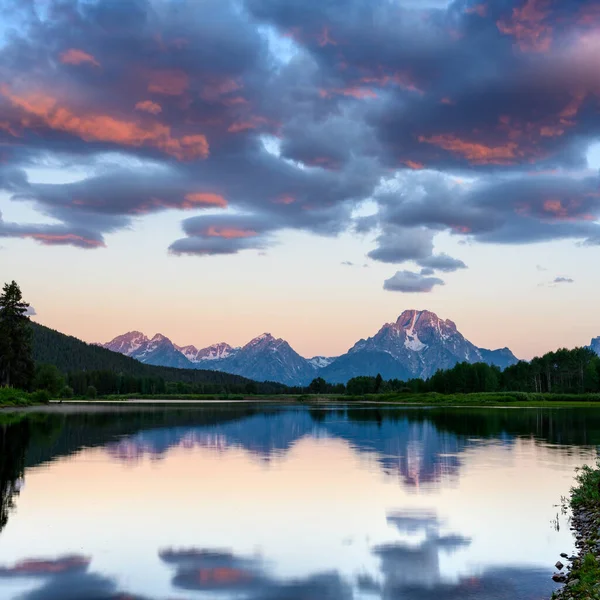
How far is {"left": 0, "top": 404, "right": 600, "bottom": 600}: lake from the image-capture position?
2041 cm

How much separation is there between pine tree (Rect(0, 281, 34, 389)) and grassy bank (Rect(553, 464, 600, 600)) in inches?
5662

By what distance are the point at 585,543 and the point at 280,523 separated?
12495mm

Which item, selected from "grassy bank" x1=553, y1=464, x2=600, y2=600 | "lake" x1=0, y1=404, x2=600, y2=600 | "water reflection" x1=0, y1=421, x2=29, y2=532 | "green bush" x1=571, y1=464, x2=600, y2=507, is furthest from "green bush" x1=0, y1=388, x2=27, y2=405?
"grassy bank" x1=553, y1=464, x2=600, y2=600

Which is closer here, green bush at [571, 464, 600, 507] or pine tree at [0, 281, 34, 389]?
green bush at [571, 464, 600, 507]

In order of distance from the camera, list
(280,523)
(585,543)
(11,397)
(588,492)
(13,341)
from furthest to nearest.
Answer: (13,341) → (11,397) → (588,492) → (280,523) → (585,543)

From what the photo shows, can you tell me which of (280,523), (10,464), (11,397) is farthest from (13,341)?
(280,523)

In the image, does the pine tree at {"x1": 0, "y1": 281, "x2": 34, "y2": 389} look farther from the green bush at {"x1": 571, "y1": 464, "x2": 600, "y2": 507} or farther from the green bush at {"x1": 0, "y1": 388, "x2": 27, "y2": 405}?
the green bush at {"x1": 571, "y1": 464, "x2": 600, "y2": 507}

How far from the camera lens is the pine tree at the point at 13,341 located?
513 feet

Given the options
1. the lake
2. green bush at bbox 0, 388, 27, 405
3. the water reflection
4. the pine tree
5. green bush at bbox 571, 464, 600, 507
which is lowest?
the lake

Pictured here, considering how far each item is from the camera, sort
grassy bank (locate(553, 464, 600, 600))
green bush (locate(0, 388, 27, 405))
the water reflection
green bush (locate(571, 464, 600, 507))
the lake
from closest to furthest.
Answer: grassy bank (locate(553, 464, 600, 600)) < the lake < the water reflection < green bush (locate(571, 464, 600, 507)) < green bush (locate(0, 388, 27, 405))

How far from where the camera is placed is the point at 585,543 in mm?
25734

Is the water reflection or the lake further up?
the water reflection

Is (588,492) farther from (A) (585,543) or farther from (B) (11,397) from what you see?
(B) (11,397)

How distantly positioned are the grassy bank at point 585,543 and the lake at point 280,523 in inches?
26.9
